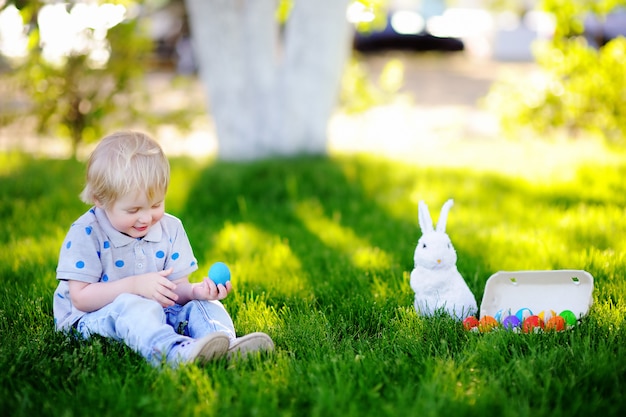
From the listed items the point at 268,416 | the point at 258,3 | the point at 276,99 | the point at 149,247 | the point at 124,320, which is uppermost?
the point at 258,3

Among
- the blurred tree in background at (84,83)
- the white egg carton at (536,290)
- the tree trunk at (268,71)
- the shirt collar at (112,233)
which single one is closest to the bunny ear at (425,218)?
the white egg carton at (536,290)

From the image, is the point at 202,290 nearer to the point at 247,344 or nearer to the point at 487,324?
the point at 247,344

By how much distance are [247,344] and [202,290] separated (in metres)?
0.33

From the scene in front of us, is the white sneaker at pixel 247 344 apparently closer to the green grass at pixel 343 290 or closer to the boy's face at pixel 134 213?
the green grass at pixel 343 290

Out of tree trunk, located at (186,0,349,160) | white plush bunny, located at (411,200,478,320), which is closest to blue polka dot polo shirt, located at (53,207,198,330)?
white plush bunny, located at (411,200,478,320)

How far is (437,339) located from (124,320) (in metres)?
1.15

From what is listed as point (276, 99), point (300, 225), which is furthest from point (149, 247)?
point (276, 99)

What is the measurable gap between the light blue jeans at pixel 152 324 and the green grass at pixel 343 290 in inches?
2.7

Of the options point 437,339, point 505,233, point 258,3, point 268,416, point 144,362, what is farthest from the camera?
point 258,3

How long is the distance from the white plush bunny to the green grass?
11 cm

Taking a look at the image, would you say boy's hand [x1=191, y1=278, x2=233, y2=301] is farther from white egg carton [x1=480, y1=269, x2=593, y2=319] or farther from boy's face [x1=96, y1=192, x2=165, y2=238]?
white egg carton [x1=480, y1=269, x2=593, y2=319]

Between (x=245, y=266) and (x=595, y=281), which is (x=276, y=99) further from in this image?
(x=595, y=281)

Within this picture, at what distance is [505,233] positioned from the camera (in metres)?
3.94

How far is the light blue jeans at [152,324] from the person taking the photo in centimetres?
236
